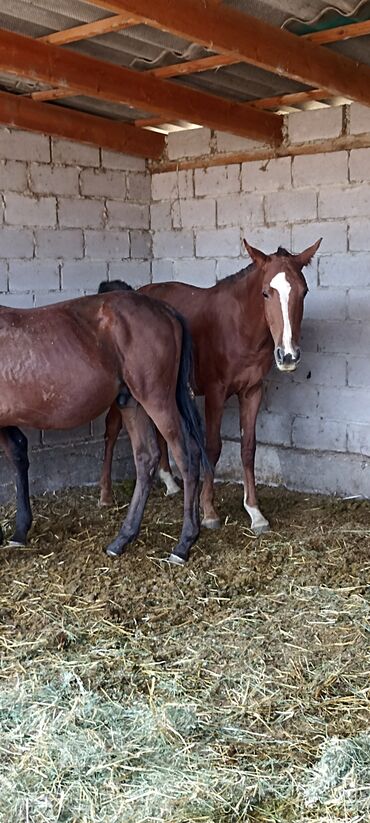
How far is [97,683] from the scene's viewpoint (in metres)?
3.17

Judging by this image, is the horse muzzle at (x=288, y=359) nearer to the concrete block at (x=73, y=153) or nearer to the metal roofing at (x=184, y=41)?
the metal roofing at (x=184, y=41)

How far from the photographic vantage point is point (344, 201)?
5.65m

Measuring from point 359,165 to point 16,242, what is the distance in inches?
95.7

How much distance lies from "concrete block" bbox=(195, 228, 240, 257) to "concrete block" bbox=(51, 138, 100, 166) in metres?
0.99

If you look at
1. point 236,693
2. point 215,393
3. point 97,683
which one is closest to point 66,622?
point 97,683

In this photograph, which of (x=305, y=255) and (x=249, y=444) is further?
(x=249, y=444)

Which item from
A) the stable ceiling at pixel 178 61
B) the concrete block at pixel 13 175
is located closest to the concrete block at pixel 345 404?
the stable ceiling at pixel 178 61

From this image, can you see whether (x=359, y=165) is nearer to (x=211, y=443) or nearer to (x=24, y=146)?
(x=211, y=443)

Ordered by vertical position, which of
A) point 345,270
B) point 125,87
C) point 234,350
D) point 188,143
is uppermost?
point 125,87

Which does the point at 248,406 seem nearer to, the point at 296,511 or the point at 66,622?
the point at 296,511

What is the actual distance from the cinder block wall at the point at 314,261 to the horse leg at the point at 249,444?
763 mm

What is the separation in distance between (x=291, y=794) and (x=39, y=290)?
14.3ft

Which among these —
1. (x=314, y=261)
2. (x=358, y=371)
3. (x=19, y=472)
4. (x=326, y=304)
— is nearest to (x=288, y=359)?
(x=358, y=371)

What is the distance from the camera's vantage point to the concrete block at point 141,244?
6.71 meters
